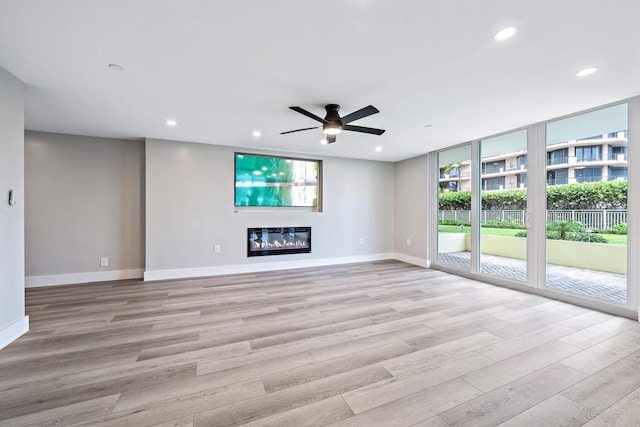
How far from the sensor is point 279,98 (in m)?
2.86

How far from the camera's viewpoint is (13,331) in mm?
2367

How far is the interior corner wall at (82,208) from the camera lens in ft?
13.2

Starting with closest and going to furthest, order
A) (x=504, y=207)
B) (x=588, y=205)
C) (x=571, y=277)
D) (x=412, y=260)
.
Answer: (x=588, y=205) < (x=571, y=277) < (x=504, y=207) < (x=412, y=260)

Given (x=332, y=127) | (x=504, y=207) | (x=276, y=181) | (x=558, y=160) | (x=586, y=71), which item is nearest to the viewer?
(x=586, y=71)

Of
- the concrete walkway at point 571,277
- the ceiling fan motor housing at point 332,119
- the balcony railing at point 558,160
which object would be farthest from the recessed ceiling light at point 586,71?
the concrete walkway at point 571,277

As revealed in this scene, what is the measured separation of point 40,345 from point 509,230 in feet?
19.4

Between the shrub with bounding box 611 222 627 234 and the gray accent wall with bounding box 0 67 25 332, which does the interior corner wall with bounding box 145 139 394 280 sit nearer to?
the gray accent wall with bounding box 0 67 25 332

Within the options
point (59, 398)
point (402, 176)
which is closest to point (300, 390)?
point (59, 398)

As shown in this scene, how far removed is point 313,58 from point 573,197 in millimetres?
3786

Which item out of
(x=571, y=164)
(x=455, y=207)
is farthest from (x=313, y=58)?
(x=455, y=207)

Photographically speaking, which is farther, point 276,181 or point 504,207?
point 276,181

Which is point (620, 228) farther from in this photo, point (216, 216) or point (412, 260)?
point (216, 216)

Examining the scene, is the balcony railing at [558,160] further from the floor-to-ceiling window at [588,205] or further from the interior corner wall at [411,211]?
the interior corner wall at [411,211]

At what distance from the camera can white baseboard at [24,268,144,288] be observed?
402 cm
